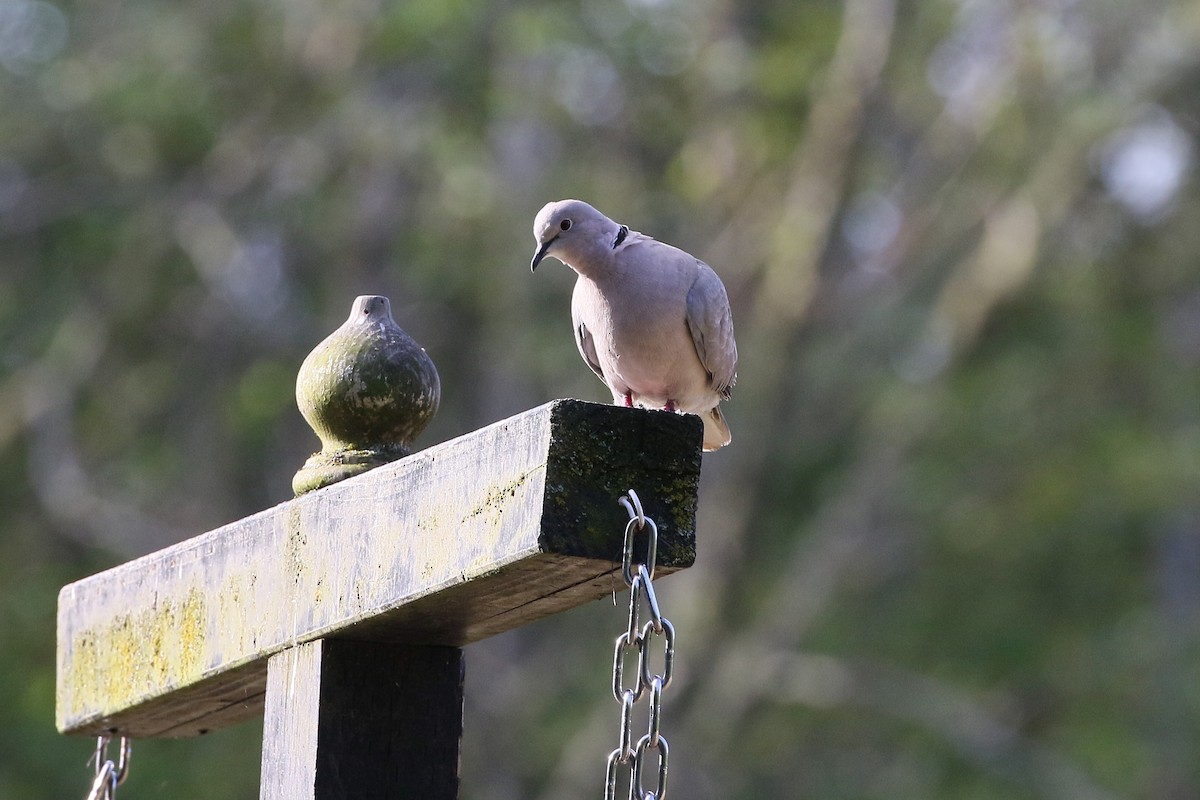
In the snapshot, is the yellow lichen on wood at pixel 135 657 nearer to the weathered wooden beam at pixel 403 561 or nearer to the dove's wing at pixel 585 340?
the weathered wooden beam at pixel 403 561

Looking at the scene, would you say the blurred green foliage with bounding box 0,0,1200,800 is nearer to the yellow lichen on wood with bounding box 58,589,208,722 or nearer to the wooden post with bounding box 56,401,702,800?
the yellow lichen on wood with bounding box 58,589,208,722

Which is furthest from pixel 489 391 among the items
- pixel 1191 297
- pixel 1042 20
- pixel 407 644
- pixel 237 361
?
pixel 407 644

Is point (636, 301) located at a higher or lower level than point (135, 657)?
higher

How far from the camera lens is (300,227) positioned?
14055 mm

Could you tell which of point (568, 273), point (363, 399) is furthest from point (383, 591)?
point (568, 273)

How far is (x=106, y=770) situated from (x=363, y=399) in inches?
42.9

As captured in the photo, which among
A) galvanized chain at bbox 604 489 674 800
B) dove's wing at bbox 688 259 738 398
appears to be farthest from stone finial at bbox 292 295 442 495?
dove's wing at bbox 688 259 738 398

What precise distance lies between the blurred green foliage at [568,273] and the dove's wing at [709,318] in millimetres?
8119

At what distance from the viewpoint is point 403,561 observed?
2.68 m

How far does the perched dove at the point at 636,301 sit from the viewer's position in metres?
4.31

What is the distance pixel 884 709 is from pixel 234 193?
6891 mm

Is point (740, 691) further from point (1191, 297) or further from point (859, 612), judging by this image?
point (1191, 297)


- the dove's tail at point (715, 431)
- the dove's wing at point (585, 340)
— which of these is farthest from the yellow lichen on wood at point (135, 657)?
the dove's tail at point (715, 431)

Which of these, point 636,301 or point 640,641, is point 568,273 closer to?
point 636,301
